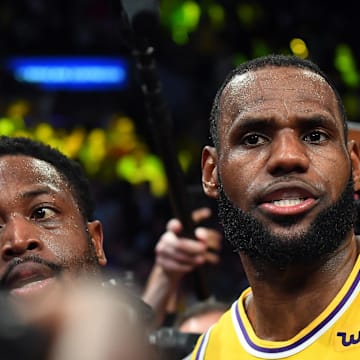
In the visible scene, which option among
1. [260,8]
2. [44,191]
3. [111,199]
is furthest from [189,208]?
[260,8]

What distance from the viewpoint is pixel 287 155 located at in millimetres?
1604

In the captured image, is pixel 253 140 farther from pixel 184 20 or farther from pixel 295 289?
pixel 184 20

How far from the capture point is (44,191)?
1.84m

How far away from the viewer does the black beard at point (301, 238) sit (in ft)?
5.22

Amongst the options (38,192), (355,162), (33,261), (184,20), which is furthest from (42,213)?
(184,20)

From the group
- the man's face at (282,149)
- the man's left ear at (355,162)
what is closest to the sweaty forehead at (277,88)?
the man's face at (282,149)

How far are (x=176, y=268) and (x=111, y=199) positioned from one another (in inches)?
131

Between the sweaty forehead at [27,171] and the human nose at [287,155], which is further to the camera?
Answer: the sweaty forehead at [27,171]

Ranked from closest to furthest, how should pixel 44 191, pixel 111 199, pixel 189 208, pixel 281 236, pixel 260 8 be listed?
1. pixel 281 236
2. pixel 44 191
3. pixel 189 208
4. pixel 111 199
5. pixel 260 8

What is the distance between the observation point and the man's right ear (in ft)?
6.16

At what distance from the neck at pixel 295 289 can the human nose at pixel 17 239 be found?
0.46 m

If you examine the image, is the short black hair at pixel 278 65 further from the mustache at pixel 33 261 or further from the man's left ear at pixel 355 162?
the mustache at pixel 33 261

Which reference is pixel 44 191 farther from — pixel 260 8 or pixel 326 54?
pixel 260 8

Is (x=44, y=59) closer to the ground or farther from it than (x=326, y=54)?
farther from it
